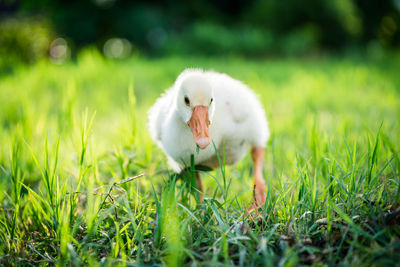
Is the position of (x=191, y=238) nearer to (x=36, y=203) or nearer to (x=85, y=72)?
(x=36, y=203)

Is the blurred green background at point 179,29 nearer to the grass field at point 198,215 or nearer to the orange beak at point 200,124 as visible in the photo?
the grass field at point 198,215

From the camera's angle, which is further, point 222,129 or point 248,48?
point 248,48

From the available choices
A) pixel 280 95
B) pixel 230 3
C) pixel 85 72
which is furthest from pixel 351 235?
pixel 230 3

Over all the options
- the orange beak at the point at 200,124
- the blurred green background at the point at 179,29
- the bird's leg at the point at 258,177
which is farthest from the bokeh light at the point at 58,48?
the orange beak at the point at 200,124

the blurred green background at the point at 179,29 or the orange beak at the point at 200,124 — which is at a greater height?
the blurred green background at the point at 179,29

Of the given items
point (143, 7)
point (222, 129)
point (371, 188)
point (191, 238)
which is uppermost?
point (143, 7)

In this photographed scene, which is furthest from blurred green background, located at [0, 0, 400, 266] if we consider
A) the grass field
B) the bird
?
the bird

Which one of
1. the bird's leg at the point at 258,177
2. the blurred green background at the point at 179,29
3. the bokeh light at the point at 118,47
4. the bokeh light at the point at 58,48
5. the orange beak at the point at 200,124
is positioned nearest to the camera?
the orange beak at the point at 200,124

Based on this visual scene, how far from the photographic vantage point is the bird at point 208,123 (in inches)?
60.5

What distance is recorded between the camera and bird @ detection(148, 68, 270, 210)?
154cm

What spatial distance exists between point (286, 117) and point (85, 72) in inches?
146

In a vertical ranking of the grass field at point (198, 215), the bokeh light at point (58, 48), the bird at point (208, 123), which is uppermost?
the bokeh light at point (58, 48)

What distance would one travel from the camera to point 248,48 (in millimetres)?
9938

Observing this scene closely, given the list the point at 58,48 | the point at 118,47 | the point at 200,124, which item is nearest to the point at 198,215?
the point at 200,124
